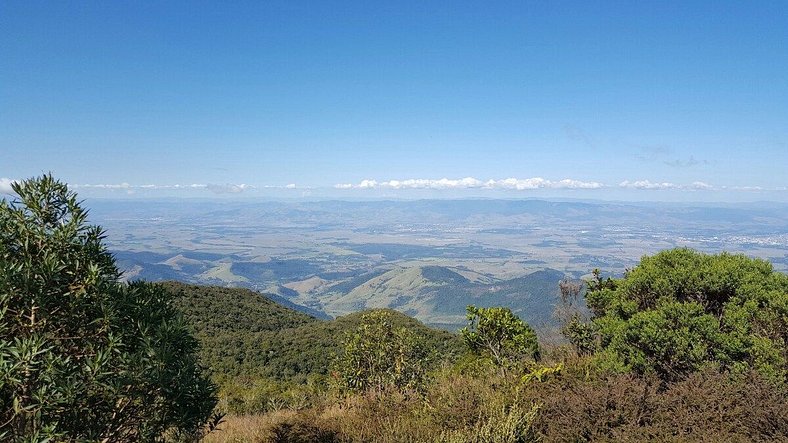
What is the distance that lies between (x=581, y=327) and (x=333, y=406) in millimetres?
6601

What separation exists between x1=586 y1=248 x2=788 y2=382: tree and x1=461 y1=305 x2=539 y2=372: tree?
2.65 metres

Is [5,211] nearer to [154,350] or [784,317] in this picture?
[154,350]

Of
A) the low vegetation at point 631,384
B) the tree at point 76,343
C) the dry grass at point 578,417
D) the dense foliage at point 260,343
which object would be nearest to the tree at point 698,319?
the low vegetation at point 631,384

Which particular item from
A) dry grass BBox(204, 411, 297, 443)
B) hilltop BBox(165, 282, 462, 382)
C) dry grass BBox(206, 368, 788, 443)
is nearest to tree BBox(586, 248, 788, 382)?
dry grass BBox(206, 368, 788, 443)

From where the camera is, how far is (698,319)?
23.6 feet

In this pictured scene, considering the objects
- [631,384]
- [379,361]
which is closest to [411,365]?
[379,361]

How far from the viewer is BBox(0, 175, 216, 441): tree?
9.87 ft

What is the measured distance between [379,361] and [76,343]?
6319 mm

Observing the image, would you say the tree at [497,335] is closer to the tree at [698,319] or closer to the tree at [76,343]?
the tree at [698,319]

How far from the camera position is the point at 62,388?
2.97 m

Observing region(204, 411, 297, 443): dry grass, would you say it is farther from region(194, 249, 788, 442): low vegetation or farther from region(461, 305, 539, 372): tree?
region(461, 305, 539, 372): tree

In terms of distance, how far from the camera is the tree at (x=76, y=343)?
3007 mm

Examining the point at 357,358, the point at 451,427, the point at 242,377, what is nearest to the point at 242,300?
the point at 242,377

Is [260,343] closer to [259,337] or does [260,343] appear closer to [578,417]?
[259,337]
